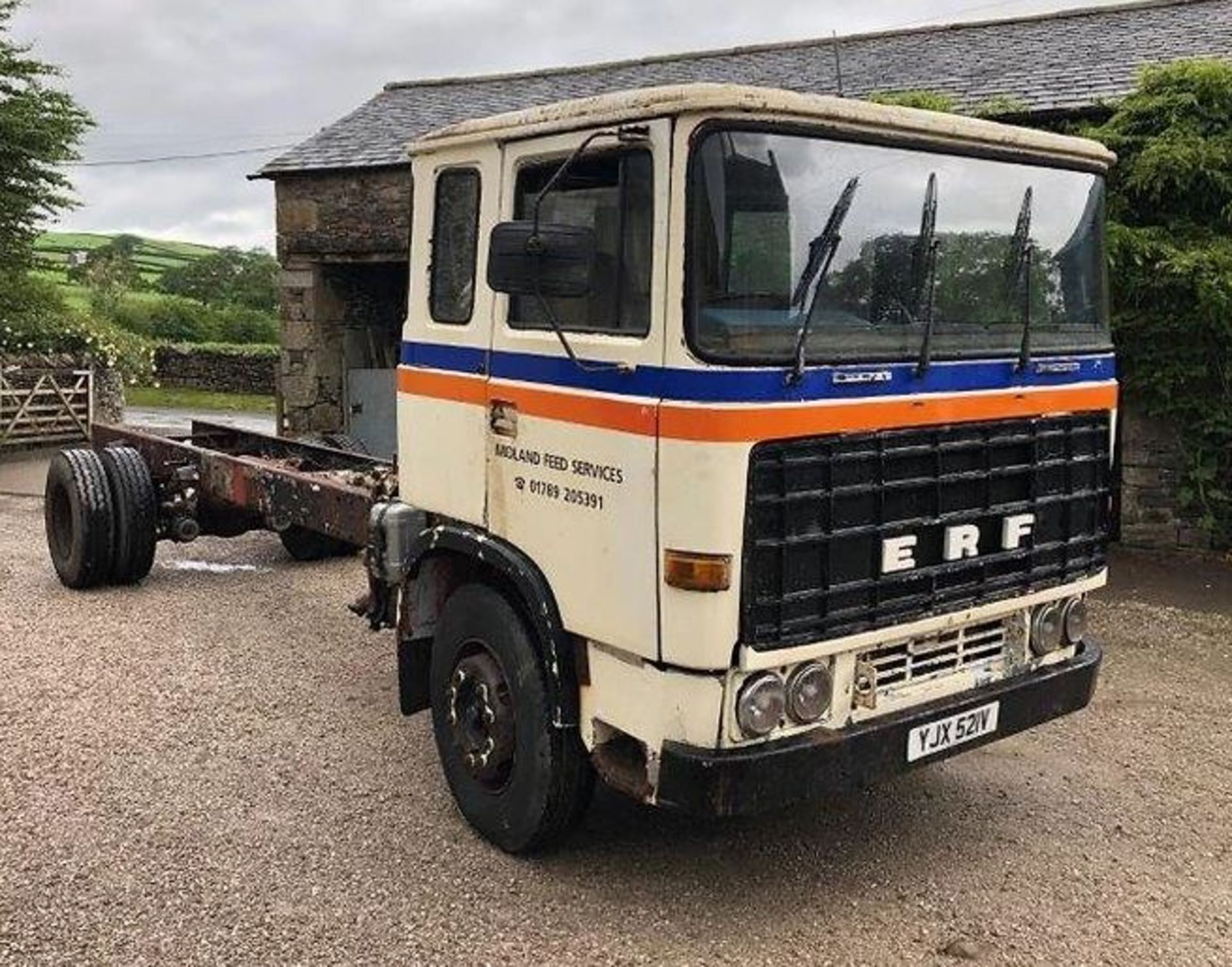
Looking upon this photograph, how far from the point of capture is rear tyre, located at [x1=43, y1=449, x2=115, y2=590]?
8.09m

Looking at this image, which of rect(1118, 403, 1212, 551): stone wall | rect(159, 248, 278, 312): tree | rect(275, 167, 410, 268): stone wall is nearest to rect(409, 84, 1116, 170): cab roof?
rect(1118, 403, 1212, 551): stone wall

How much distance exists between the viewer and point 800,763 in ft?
12.1

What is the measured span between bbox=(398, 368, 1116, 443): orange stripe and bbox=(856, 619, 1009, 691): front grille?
2.52 ft

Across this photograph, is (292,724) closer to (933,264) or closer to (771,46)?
(933,264)

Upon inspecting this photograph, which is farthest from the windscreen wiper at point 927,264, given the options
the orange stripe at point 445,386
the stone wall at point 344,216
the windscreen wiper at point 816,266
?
the stone wall at point 344,216

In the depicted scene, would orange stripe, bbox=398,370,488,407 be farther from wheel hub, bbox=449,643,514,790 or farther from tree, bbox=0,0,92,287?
tree, bbox=0,0,92,287

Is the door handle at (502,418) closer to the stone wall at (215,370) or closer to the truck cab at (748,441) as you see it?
the truck cab at (748,441)

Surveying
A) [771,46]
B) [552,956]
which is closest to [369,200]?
[771,46]

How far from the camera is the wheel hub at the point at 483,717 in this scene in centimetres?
436

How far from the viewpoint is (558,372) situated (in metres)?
4.02

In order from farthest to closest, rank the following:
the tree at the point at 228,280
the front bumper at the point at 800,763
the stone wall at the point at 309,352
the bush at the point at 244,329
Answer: the tree at the point at 228,280 < the bush at the point at 244,329 < the stone wall at the point at 309,352 < the front bumper at the point at 800,763

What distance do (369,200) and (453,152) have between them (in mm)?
10755

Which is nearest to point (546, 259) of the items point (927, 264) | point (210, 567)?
point (927, 264)

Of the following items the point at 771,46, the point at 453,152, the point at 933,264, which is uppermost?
the point at 771,46
